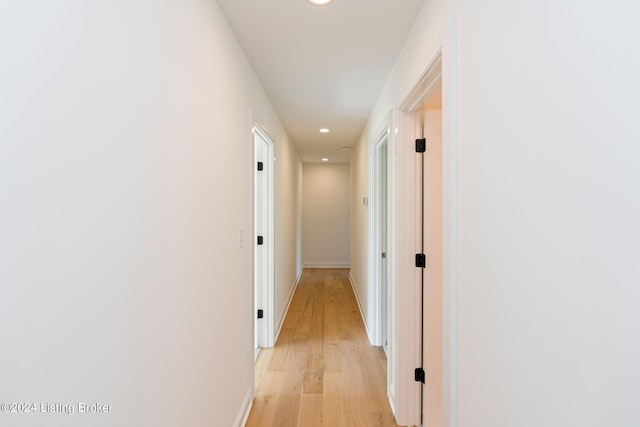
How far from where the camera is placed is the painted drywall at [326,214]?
7.33m

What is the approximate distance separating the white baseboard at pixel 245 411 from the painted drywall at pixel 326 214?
5.09 m

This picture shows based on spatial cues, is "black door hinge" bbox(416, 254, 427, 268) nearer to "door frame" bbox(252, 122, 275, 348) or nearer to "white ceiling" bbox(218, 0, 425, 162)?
"white ceiling" bbox(218, 0, 425, 162)

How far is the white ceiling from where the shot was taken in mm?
1634

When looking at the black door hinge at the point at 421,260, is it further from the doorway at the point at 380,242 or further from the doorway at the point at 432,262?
the doorway at the point at 380,242

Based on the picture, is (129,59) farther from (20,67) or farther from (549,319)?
(549,319)

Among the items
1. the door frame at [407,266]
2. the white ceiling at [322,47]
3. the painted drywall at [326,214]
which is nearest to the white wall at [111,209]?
the white ceiling at [322,47]

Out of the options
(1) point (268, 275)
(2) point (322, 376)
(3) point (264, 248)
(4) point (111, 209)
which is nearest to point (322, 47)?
(4) point (111, 209)

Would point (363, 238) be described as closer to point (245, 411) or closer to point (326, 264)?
point (245, 411)

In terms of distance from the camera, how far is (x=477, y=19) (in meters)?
1.03

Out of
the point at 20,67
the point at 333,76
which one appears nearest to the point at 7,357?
the point at 20,67

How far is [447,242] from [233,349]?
4.46 ft

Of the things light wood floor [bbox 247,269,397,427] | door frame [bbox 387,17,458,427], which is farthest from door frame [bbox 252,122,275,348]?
door frame [bbox 387,17,458,427]

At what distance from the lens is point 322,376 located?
2711 millimetres

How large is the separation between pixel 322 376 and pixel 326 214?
15.8 ft
